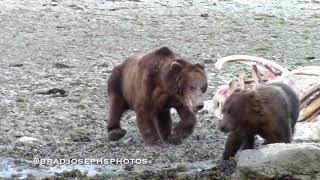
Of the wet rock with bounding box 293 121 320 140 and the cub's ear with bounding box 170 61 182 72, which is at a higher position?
the cub's ear with bounding box 170 61 182 72

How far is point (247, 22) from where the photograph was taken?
17281 millimetres

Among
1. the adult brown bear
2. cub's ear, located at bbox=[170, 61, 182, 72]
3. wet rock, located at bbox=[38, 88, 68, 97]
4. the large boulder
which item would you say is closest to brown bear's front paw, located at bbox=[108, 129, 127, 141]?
the adult brown bear

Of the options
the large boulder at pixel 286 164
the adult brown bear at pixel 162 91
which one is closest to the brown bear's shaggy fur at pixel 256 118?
the adult brown bear at pixel 162 91

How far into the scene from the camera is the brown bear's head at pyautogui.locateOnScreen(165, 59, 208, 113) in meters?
7.36

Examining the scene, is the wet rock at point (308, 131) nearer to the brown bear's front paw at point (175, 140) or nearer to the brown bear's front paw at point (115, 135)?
the brown bear's front paw at point (175, 140)

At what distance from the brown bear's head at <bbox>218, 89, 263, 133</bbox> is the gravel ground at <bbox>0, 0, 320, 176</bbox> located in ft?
1.55

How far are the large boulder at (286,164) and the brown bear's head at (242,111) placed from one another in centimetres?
94

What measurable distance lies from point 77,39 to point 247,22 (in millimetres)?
3988

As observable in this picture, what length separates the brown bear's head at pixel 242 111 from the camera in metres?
6.79

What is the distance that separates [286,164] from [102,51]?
8.38m

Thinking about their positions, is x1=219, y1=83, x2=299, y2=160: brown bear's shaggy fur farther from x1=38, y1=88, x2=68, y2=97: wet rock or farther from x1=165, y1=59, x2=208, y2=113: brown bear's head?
x1=38, y1=88, x2=68, y2=97: wet rock

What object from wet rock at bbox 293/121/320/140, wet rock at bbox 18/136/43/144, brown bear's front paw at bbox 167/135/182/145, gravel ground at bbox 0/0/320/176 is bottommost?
gravel ground at bbox 0/0/320/176

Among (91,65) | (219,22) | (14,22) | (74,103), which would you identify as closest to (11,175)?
(74,103)

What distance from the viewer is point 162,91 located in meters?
7.54
